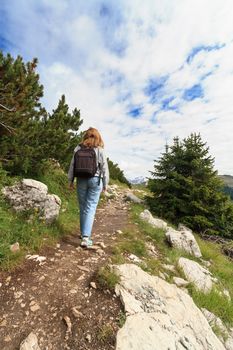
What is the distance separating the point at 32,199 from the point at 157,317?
13.2ft

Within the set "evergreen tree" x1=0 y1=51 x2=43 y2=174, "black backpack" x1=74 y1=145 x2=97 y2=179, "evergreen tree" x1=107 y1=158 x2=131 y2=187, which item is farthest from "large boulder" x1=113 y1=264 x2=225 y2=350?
"evergreen tree" x1=107 y1=158 x2=131 y2=187

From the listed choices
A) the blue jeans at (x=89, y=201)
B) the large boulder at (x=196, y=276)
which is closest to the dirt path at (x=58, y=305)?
the blue jeans at (x=89, y=201)

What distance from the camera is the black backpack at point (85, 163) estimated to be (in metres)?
4.98

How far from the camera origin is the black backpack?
4977 millimetres

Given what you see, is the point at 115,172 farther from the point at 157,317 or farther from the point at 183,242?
the point at 157,317

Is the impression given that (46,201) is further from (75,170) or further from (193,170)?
(193,170)

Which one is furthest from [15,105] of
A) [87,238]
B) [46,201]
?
[87,238]

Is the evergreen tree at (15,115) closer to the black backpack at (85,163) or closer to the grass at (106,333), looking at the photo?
the black backpack at (85,163)

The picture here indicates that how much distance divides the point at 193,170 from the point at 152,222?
444 centimetres

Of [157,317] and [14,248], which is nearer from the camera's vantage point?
[157,317]

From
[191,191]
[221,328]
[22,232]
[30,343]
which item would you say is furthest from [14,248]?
[191,191]

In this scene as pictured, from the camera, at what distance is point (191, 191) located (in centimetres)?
1080

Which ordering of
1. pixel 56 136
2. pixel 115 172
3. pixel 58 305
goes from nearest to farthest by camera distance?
pixel 58 305 → pixel 56 136 → pixel 115 172

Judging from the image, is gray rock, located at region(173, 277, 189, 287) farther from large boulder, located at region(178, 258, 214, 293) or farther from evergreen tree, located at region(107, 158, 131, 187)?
evergreen tree, located at region(107, 158, 131, 187)
